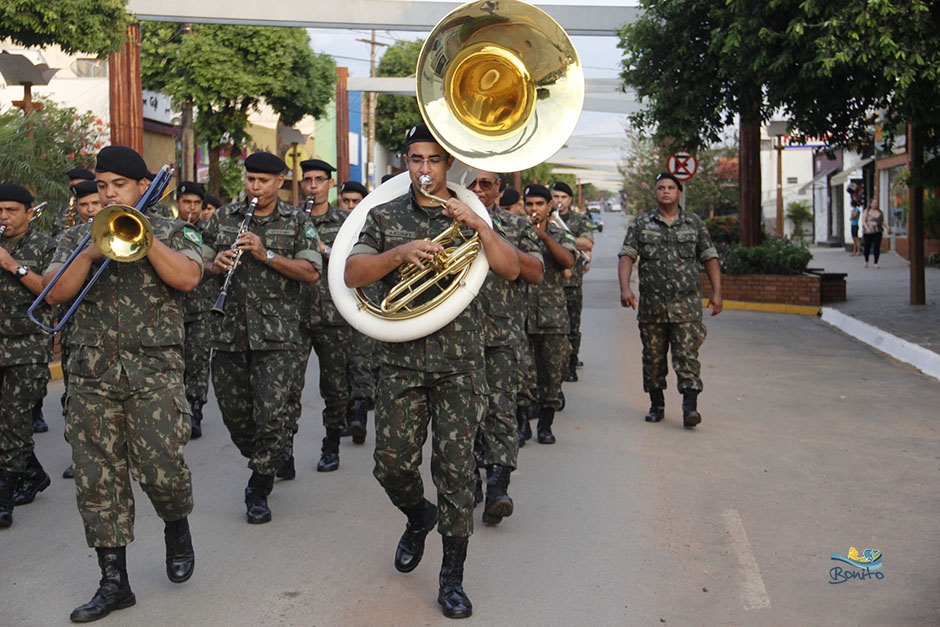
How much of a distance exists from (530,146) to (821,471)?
358 centimetres

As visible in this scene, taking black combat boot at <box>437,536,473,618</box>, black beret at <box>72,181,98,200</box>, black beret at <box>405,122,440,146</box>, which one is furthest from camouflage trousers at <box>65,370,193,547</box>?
black beret at <box>72,181,98,200</box>

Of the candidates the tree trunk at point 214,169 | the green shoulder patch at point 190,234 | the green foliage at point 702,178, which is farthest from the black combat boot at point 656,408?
the green foliage at point 702,178

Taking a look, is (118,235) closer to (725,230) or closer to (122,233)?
(122,233)

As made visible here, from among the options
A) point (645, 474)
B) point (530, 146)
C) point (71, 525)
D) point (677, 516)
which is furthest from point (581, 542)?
point (71, 525)

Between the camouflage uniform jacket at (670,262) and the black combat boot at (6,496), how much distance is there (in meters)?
4.85

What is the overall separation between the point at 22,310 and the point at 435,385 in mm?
3074

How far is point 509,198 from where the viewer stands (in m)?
8.07

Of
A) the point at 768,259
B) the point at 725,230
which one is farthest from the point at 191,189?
the point at 725,230

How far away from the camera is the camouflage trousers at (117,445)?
4531mm

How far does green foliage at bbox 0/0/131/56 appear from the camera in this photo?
10509 mm

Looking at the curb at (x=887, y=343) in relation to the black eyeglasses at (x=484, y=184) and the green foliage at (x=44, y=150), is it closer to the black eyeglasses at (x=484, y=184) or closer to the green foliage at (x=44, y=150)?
the black eyeglasses at (x=484, y=184)

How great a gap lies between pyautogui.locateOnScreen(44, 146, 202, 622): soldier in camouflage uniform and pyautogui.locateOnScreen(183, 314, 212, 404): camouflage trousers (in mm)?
3792

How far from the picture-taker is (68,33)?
438 inches

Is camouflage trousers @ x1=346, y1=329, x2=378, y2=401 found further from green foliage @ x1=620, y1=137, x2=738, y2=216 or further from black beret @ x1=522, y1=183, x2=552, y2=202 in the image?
Answer: green foliage @ x1=620, y1=137, x2=738, y2=216
